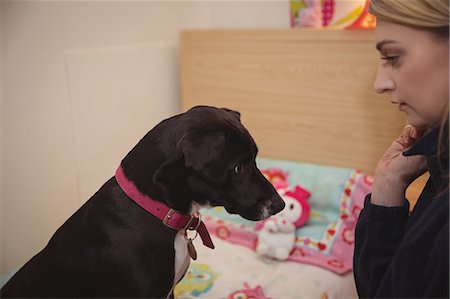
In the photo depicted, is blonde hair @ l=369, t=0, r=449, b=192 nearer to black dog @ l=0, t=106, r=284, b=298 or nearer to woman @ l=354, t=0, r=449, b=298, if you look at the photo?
woman @ l=354, t=0, r=449, b=298

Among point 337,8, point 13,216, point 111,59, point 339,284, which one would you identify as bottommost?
point 339,284

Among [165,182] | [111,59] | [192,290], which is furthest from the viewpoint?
[111,59]

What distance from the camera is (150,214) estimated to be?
1246 mm

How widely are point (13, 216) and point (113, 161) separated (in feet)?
1.78

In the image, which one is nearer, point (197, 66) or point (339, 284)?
point (339, 284)

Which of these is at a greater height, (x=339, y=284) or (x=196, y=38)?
(x=196, y=38)

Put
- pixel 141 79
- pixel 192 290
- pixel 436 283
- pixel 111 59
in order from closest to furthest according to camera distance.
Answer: pixel 436 283 → pixel 192 290 → pixel 111 59 → pixel 141 79

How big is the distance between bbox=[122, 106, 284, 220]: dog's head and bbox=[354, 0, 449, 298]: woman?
0.32 m

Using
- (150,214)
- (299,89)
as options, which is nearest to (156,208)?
(150,214)

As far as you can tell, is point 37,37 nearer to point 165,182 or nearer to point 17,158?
point 17,158

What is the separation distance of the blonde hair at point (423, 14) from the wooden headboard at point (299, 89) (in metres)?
1.18

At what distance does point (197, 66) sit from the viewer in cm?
265

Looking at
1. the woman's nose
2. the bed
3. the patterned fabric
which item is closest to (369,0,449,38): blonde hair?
the woman's nose

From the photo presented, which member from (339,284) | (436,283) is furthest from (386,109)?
(436,283)
